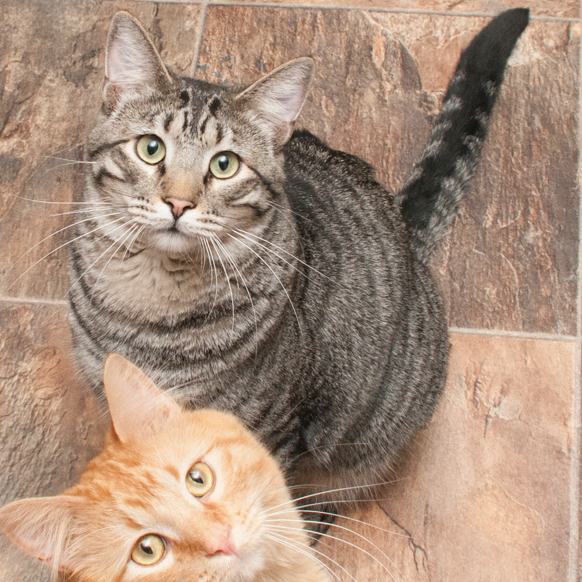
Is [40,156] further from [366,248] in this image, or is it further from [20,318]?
[366,248]

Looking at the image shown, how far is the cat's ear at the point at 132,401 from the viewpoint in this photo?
119cm

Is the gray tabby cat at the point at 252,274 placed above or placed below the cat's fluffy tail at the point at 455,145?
below

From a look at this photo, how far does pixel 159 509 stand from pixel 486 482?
1.25 metres

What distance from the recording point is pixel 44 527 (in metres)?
1.10

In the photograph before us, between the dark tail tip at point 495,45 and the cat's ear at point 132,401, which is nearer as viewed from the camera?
the cat's ear at point 132,401

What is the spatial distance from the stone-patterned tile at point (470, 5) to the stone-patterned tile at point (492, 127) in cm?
6

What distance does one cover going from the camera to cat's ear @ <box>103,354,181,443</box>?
119 cm

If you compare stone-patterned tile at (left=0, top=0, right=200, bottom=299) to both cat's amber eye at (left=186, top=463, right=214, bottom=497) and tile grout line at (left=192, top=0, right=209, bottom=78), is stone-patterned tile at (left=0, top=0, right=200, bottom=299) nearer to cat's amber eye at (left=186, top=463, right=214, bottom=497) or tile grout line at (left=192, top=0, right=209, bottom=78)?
tile grout line at (left=192, top=0, right=209, bottom=78)

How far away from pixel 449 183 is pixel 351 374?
0.89 m

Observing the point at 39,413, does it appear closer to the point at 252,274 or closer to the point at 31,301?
the point at 31,301

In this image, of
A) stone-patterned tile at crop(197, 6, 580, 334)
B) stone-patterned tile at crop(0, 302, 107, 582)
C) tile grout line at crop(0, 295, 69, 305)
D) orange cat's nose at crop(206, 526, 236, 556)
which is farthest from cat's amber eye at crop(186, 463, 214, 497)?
stone-patterned tile at crop(197, 6, 580, 334)

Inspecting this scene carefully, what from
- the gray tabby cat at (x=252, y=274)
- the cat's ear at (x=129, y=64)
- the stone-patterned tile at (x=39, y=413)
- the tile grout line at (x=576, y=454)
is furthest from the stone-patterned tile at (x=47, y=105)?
the tile grout line at (x=576, y=454)

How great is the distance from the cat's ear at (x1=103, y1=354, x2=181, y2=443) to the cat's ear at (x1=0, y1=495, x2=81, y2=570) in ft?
0.61

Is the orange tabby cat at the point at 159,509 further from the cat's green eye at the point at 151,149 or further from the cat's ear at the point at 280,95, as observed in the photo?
the cat's ear at the point at 280,95
